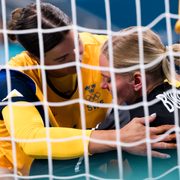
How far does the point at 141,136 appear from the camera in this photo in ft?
1.86

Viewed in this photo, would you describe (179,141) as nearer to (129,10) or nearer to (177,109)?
(177,109)

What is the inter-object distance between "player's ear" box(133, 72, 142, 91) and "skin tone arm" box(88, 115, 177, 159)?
0.38 ft

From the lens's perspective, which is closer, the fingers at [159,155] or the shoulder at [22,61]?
the fingers at [159,155]

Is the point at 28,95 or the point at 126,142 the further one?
the point at 28,95

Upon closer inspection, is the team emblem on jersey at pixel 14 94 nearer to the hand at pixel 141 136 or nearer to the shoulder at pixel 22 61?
the shoulder at pixel 22 61

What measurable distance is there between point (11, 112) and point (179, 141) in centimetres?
44

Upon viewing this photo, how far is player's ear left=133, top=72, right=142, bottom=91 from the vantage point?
66 centimetres

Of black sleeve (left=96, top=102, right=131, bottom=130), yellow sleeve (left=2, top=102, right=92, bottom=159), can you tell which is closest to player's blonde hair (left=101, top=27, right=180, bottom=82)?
black sleeve (left=96, top=102, right=131, bottom=130)

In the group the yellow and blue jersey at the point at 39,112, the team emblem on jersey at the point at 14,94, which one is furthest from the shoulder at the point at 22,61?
the team emblem on jersey at the point at 14,94

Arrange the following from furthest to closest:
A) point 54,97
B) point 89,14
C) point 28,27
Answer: point 89,14 < point 54,97 < point 28,27

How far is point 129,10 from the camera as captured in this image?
1603 mm

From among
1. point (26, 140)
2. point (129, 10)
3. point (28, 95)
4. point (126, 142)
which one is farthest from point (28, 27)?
point (129, 10)

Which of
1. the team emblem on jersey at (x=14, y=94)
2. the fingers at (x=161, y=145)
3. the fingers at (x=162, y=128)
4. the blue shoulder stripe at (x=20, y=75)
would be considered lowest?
the fingers at (x=161, y=145)

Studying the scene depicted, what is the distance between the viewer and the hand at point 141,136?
0.56 m
